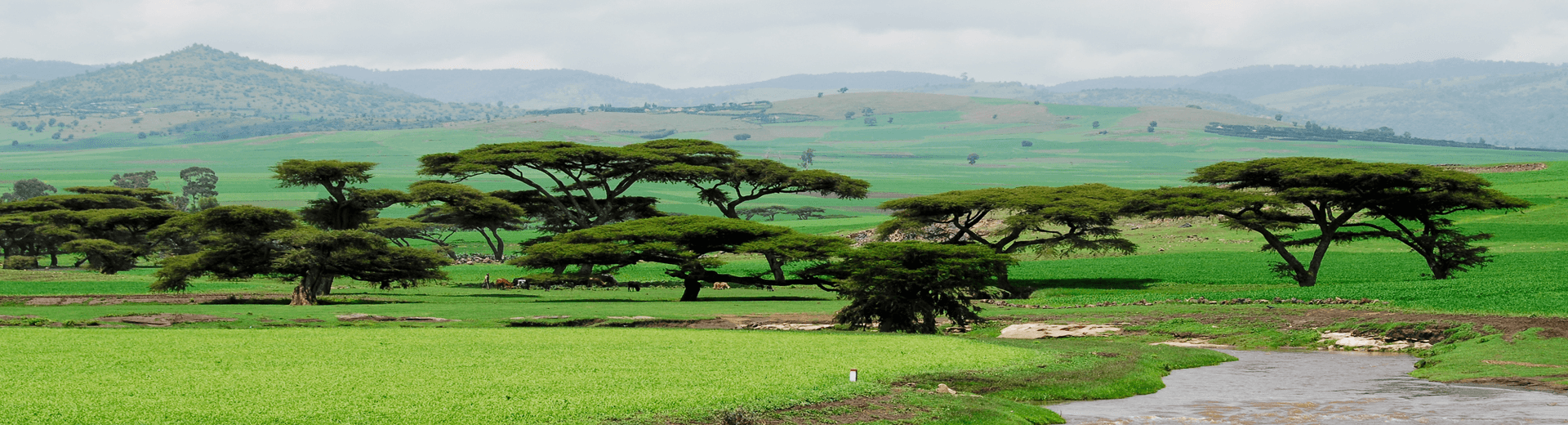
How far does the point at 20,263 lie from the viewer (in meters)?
71.1

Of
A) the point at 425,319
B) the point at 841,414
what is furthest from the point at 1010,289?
the point at 841,414

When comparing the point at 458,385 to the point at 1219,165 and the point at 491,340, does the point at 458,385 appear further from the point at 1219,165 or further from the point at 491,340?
the point at 1219,165

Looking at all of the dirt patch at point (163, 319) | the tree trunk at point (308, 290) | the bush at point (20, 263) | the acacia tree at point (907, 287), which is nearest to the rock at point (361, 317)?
the dirt patch at point (163, 319)

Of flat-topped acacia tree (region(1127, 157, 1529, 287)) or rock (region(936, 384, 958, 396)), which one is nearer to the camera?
rock (region(936, 384, 958, 396))

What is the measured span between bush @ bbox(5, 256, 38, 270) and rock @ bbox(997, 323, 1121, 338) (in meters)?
69.3

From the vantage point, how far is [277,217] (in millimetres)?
47062

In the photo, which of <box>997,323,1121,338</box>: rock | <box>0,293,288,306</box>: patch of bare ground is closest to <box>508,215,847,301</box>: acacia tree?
<box>0,293,288,306</box>: patch of bare ground

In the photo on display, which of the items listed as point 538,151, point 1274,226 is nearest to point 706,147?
point 538,151

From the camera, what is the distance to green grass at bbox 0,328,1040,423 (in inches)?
573

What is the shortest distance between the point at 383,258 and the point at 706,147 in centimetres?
2736

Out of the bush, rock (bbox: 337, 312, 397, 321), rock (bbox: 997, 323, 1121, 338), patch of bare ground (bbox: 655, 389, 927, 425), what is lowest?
the bush

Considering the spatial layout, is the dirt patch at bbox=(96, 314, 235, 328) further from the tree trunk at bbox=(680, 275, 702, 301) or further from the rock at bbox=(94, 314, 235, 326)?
the tree trunk at bbox=(680, 275, 702, 301)

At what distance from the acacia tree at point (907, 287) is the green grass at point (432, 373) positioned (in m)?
4.30

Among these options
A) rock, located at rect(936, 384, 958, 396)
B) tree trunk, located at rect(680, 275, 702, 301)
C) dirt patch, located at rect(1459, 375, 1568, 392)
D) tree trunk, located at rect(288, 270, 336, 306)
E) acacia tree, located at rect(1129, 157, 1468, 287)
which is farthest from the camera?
tree trunk, located at rect(680, 275, 702, 301)
